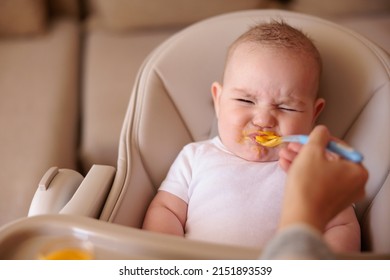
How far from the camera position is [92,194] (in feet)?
3.14

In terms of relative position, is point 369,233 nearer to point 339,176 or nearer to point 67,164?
point 339,176

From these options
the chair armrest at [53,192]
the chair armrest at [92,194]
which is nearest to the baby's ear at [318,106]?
the chair armrest at [92,194]

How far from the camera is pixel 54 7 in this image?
Answer: 5.99 ft

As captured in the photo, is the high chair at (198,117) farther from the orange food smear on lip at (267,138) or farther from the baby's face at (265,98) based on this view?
the orange food smear on lip at (267,138)

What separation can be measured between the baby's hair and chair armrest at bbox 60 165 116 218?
490 mm

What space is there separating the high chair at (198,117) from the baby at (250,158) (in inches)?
2.5

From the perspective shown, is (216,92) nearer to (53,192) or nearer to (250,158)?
(250,158)

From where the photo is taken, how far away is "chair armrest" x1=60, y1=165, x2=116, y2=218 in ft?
3.01

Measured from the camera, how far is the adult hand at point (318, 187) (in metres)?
0.60

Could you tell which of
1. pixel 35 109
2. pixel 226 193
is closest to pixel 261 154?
pixel 226 193

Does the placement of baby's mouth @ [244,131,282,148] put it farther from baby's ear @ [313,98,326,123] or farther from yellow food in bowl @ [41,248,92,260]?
yellow food in bowl @ [41,248,92,260]

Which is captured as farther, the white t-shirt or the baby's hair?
the baby's hair

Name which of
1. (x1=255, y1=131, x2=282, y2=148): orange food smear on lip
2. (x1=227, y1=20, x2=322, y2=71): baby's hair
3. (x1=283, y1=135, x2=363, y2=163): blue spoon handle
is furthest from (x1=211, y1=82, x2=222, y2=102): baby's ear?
(x1=283, y1=135, x2=363, y2=163): blue spoon handle

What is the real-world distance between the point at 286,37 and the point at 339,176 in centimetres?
56
